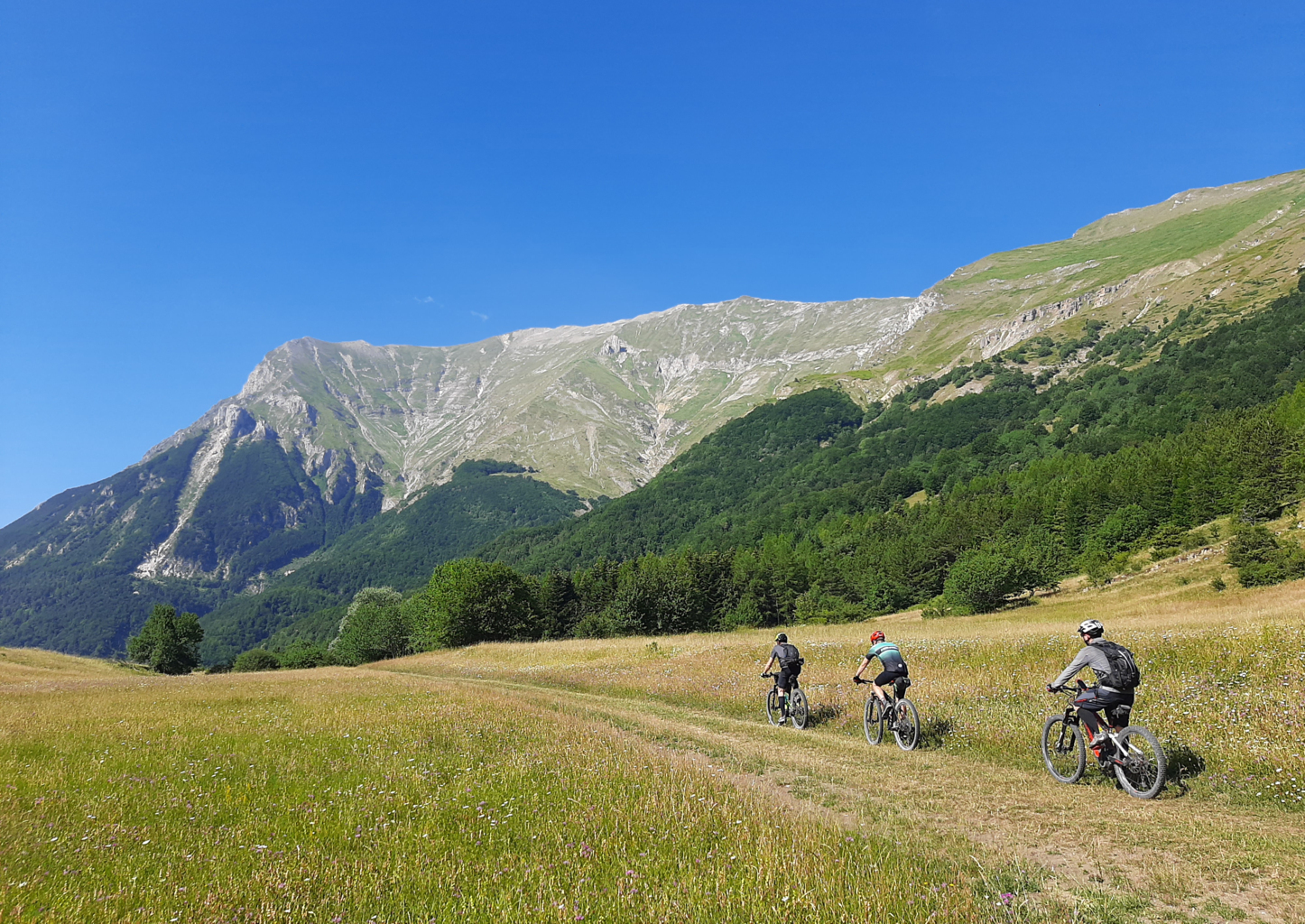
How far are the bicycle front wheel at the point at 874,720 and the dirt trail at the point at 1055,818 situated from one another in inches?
13.6

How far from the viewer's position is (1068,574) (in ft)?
301

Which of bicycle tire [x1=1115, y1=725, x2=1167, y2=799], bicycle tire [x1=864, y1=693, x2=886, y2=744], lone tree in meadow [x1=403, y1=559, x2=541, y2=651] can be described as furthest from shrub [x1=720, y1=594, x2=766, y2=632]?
bicycle tire [x1=1115, y1=725, x2=1167, y2=799]

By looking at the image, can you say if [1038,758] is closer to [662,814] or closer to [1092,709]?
[1092,709]

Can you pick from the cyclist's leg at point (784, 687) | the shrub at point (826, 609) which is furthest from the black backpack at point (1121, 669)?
the shrub at point (826, 609)

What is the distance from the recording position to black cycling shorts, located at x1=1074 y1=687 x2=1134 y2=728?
450 inches

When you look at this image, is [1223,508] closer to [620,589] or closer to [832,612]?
[832,612]

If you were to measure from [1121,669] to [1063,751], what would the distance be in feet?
7.74

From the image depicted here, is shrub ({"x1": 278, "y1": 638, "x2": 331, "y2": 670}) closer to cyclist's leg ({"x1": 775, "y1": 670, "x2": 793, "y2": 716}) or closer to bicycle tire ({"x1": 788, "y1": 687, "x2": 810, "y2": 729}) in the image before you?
cyclist's leg ({"x1": 775, "y1": 670, "x2": 793, "y2": 716})

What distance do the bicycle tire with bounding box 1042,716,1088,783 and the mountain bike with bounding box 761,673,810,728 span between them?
6.88m

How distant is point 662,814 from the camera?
8.79 metres

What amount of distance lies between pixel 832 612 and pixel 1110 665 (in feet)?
317

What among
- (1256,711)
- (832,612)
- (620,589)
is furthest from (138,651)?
(1256,711)

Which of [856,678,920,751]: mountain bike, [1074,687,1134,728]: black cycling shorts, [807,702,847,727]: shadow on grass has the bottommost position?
[807,702,847,727]: shadow on grass

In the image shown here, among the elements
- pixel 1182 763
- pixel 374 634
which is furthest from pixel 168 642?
pixel 1182 763
